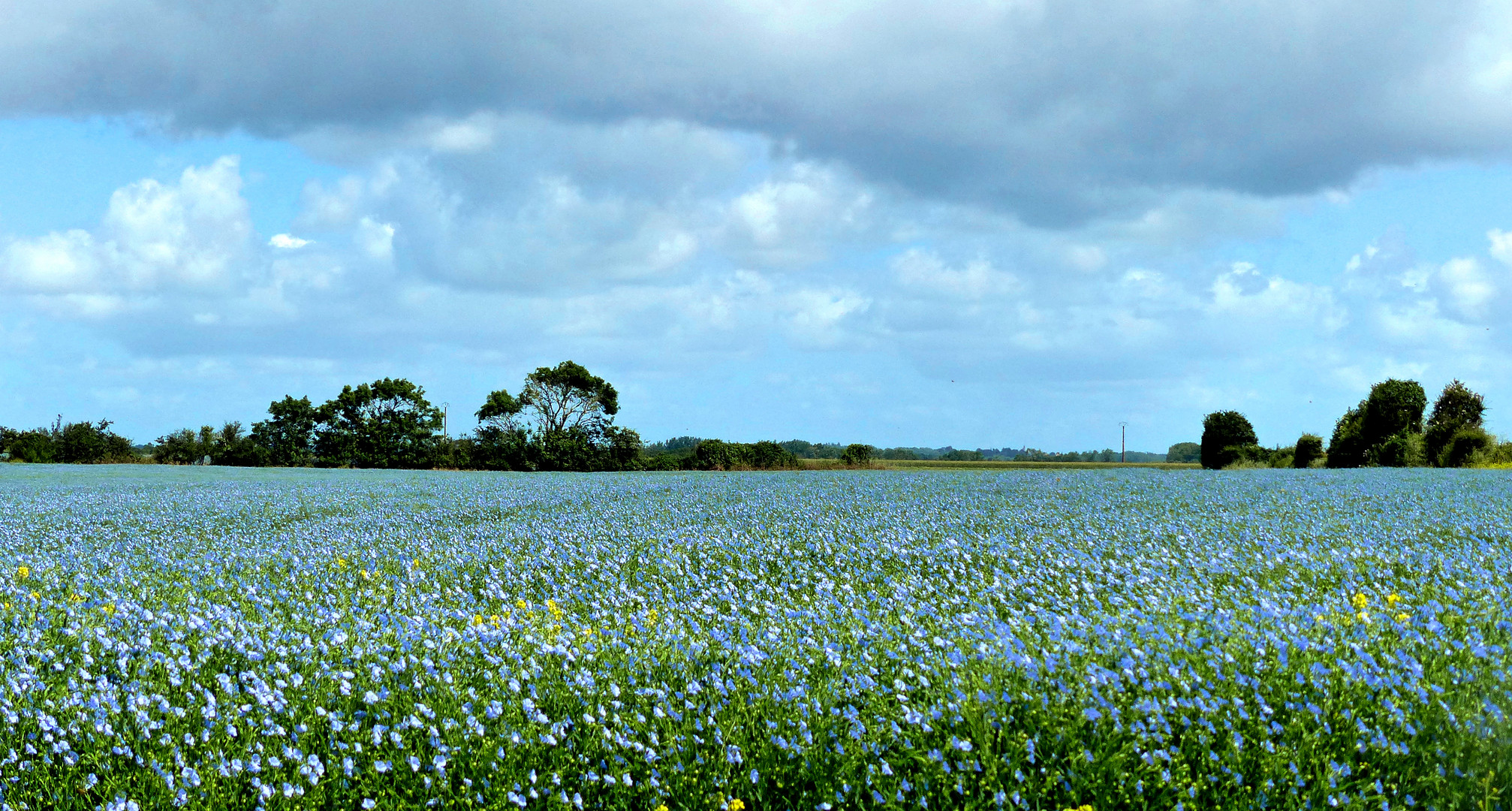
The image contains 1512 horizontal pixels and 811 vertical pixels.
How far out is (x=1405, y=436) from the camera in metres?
42.5

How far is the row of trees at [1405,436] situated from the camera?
130 ft

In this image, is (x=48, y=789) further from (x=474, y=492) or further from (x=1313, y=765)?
(x=474, y=492)

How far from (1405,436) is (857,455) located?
2491cm

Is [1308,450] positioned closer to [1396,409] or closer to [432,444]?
[1396,409]

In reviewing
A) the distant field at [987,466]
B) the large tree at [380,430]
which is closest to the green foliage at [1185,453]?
the distant field at [987,466]

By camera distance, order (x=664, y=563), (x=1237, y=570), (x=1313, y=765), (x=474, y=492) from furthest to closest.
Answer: (x=474, y=492), (x=664, y=563), (x=1237, y=570), (x=1313, y=765)

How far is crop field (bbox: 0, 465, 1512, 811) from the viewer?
4078 millimetres

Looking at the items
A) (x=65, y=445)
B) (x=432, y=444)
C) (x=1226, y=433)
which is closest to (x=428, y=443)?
(x=432, y=444)

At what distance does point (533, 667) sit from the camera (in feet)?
17.0

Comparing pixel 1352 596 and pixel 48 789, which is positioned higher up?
pixel 1352 596

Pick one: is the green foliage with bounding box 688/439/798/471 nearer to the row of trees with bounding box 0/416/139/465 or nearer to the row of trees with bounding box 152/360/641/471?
the row of trees with bounding box 152/360/641/471

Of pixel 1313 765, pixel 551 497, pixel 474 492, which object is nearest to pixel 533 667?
pixel 1313 765

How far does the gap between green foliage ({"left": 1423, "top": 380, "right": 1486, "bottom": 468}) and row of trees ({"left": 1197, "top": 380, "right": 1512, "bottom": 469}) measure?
0.03m

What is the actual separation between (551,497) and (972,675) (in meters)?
14.6
